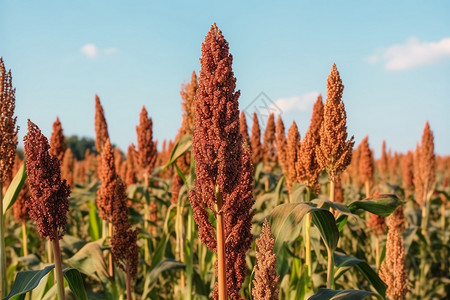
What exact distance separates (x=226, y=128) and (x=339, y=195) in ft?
16.8

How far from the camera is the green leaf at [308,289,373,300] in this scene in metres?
2.91

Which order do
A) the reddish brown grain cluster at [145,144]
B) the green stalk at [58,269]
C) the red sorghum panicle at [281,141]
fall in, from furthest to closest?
the reddish brown grain cluster at [145,144] → the red sorghum panicle at [281,141] → the green stalk at [58,269]

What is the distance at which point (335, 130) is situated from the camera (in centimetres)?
364

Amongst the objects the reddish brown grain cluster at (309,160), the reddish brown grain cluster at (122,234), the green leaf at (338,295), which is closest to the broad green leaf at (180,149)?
the reddish brown grain cluster at (309,160)

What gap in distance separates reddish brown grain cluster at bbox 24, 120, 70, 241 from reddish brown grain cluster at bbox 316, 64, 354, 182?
190 centimetres

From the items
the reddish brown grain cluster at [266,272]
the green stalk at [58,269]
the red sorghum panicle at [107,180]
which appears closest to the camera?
the reddish brown grain cluster at [266,272]

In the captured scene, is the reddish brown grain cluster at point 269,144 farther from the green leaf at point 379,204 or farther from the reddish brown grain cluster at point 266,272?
the reddish brown grain cluster at point 266,272

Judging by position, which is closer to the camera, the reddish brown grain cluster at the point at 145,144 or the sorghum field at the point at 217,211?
the sorghum field at the point at 217,211

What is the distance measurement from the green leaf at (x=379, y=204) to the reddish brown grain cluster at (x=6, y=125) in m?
2.53

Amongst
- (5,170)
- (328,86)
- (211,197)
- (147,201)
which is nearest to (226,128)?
(211,197)

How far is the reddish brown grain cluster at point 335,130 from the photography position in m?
3.60

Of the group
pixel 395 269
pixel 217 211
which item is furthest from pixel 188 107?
pixel 217 211

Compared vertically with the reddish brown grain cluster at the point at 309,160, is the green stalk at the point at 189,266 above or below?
below

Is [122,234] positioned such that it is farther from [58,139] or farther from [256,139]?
[256,139]
